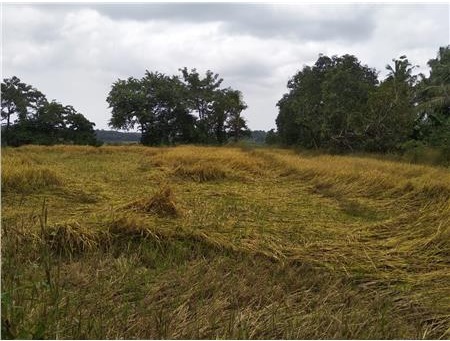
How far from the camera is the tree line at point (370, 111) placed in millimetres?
17422

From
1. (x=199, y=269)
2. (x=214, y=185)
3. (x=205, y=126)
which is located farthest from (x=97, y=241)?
(x=205, y=126)

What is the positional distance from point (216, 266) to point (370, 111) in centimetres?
1657

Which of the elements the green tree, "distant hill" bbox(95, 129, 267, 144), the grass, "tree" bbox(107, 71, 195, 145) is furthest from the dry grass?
"distant hill" bbox(95, 129, 267, 144)

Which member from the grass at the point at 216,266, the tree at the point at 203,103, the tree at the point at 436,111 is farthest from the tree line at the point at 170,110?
the grass at the point at 216,266

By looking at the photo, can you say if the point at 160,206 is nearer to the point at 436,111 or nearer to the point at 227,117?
the point at 436,111

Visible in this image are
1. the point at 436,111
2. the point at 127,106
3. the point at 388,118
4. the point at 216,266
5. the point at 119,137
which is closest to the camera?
the point at 216,266

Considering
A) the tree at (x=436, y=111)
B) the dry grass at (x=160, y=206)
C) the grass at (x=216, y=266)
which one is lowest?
the grass at (x=216, y=266)

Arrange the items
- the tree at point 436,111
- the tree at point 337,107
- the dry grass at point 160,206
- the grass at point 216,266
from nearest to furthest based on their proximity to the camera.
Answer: the grass at point 216,266
the dry grass at point 160,206
the tree at point 436,111
the tree at point 337,107

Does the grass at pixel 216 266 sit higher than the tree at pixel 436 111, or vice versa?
the tree at pixel 436 111

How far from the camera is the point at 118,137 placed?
4084cm

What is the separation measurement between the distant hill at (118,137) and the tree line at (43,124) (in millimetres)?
2317

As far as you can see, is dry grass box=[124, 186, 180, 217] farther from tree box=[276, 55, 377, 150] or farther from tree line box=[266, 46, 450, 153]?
tree box=[276, 55, 377, 150]

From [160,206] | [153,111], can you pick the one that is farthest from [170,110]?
[160,206]

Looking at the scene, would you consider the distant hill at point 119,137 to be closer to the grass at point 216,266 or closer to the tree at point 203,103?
the tree at point 203,103
